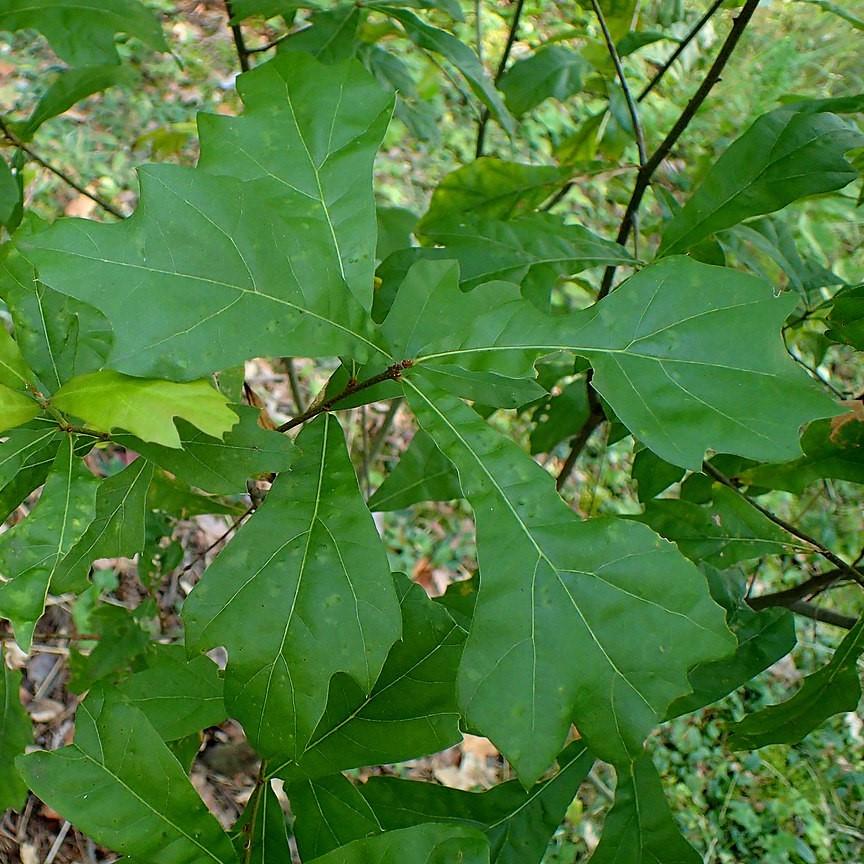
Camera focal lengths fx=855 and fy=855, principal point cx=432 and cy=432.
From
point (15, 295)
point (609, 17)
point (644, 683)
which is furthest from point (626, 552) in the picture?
point (609, 17)

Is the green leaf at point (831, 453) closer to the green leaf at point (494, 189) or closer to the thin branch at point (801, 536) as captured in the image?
the thin branch at point (801, 536)

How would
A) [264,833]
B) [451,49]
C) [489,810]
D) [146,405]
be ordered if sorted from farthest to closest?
[451,49] < [489,810] < [264,833] < [146,405]

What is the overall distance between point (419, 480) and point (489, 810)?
51 centimetres

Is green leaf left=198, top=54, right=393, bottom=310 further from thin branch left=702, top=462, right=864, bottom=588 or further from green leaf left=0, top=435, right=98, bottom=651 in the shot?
thin branch left=702, top=462, right=864, bottom=588

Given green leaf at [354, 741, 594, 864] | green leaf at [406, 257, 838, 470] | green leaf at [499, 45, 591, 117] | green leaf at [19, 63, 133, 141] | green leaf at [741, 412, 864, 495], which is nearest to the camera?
green leaf at [406, 257, 838, 470]

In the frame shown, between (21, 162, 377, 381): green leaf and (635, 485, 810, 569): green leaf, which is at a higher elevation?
(21, 162, 377, 381): green leaf

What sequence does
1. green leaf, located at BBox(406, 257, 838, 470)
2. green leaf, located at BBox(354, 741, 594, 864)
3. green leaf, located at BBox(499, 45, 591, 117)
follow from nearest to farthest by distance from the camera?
green leaf, located at BBox(406, 257, 838, 470) → green leaf, located at BBox(354, 741, 594, 864) → green leaf, located at BBox(499, 45, 591, 117)

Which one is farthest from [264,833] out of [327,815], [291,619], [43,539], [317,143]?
[317,143]

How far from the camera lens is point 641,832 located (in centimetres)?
121

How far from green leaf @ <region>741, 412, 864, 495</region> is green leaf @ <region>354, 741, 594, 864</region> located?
0.58 metres

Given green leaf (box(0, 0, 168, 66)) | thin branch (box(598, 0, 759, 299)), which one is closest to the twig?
thin branch (box(598, 0, 759, 299))

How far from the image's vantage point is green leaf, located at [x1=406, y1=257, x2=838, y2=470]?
89cm

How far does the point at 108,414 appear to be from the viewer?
0.79 m

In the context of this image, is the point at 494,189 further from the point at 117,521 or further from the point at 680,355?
the point at 117,521
